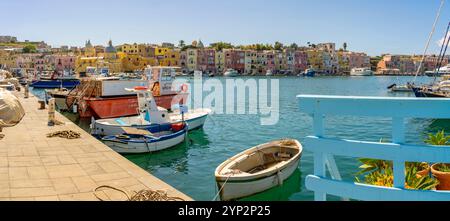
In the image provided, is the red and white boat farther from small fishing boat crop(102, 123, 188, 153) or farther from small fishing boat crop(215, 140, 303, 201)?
small fishing boat crop(215, 140, 303, 201)

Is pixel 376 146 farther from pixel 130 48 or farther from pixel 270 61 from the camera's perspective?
pixel 270 61

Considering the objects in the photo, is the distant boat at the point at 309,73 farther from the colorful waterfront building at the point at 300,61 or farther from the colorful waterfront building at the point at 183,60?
the colorful waterfront building at the point at 183,60

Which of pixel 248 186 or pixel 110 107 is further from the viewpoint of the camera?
pixel 110 107

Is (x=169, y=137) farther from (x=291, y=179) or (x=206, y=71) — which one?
(x=206, y=71)

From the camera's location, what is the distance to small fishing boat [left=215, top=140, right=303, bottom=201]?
1109 cm

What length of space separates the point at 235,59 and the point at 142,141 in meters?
130

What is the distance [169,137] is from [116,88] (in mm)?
13892

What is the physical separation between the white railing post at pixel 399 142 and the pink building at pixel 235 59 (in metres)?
143

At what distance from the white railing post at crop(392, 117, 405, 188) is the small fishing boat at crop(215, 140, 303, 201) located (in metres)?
7.23

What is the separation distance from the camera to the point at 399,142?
3.58 meters

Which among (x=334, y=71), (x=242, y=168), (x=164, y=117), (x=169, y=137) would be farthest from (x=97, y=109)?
(x=334, y=71)

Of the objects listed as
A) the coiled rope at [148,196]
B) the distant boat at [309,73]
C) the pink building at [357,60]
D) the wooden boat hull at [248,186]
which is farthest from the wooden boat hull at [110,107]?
the pink building at [357,60]

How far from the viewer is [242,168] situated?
12867mm

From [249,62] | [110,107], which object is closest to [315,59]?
[249,62]
